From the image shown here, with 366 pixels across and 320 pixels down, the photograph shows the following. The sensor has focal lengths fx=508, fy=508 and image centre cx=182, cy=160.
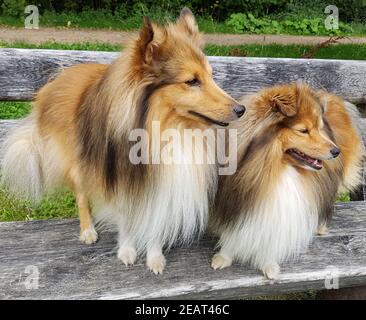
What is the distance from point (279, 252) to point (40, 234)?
108 cm

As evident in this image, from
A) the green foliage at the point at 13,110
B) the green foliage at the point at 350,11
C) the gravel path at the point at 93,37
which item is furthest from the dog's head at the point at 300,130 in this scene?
the green foliage at the point at 350,11

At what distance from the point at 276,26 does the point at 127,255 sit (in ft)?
29.1

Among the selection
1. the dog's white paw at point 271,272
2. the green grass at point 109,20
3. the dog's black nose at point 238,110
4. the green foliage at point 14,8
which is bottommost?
the dog's white paw at point 271,272

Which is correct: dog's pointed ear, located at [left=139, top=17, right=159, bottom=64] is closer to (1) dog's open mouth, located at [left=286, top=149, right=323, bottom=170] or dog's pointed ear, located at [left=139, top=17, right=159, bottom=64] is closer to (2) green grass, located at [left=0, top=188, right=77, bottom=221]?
(1) dog's open mouth, located at [left=286, top=149, right=323, bottom=170]

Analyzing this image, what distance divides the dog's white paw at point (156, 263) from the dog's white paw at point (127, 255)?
0.07 metres

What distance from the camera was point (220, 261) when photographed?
2236mm

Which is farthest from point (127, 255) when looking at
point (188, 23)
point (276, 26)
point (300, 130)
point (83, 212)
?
point (276, 26)

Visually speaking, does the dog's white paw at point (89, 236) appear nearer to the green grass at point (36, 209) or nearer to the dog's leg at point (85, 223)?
the dog's leg at point (85, 223)

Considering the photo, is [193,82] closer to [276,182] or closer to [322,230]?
[276,182]

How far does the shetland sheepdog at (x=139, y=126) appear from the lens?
196cm

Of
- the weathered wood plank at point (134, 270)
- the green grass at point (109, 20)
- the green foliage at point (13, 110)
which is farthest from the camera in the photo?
the green grass at point (109, 20)

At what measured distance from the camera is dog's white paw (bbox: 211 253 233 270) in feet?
7.30

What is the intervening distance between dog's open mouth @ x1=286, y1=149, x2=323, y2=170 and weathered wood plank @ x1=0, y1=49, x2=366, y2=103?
98 cm
